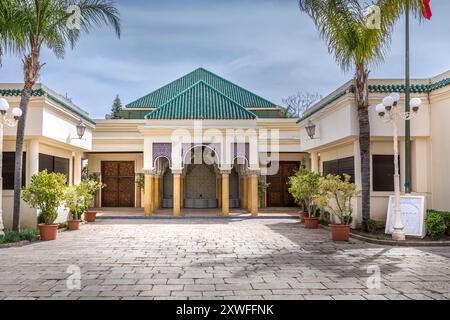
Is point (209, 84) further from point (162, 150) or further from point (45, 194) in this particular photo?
point (45, 194)

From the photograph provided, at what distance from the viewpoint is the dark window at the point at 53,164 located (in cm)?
1362

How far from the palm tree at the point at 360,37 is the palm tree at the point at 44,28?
19.9 feet

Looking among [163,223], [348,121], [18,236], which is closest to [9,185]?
[18,236]

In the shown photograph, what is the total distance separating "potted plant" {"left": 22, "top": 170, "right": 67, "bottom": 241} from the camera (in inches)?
432

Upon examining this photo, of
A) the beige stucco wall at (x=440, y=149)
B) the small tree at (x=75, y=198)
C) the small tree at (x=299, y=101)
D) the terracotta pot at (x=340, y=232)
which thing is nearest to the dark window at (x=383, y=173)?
the beige stucco wall at (x=440, y=149)

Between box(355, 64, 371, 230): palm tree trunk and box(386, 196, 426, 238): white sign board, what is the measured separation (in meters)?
0.78

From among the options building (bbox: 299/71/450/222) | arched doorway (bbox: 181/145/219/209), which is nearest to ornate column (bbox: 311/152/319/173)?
building (bbox: 299/71/450/222)

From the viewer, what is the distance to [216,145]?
57.2 ft

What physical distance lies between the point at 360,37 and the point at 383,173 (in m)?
4.44

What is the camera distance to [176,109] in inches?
707

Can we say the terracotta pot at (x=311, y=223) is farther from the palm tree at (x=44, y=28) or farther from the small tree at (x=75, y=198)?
the palm tree at (x=44, y=28)

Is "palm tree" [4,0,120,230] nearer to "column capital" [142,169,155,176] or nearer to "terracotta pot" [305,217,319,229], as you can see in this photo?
"column capital" [142,169,155,176]

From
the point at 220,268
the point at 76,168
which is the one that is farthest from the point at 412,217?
the point at 76,168
